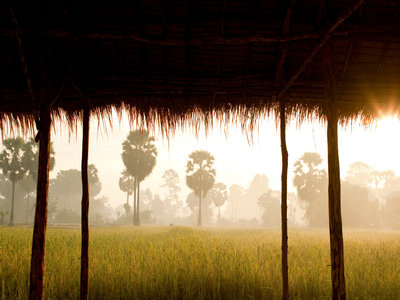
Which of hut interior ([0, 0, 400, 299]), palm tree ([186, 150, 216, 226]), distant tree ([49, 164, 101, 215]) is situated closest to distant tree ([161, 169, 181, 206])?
distant tree ([49, 164, 101, 215])

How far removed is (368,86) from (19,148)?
31441 mm

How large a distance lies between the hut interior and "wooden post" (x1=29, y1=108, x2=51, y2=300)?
0.04 feet

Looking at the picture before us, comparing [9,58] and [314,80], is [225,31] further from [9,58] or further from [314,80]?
[9,58]

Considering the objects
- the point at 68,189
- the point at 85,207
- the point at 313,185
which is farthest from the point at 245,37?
the point at 68,189

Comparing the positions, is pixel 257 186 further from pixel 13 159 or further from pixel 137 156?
pixel 13 159

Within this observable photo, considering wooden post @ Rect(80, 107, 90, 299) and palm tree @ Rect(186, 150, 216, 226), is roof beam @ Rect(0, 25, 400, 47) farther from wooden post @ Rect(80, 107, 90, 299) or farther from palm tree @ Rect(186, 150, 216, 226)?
palm tree @ Rect(186, 150, 216, 226)

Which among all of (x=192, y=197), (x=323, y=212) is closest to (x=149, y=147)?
(x=323, y=212)

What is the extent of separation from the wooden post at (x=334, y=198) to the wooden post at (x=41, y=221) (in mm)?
2516

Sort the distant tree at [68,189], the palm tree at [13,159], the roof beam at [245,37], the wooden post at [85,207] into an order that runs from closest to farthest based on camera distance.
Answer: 1. the roof beam at [245,37]
2. the wooden post at [85,207]
3. the palm tree at [13,159]
4. the distant tree at [68,189]

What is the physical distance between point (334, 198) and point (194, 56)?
2162 millimetres

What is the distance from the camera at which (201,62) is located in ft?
11.0

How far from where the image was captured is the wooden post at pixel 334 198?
227 cm

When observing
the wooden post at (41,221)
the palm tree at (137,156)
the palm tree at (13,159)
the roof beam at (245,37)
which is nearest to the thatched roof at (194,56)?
the roof beam at (245,37)

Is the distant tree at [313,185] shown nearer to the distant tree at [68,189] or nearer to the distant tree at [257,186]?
the distant tree at [68,189]
